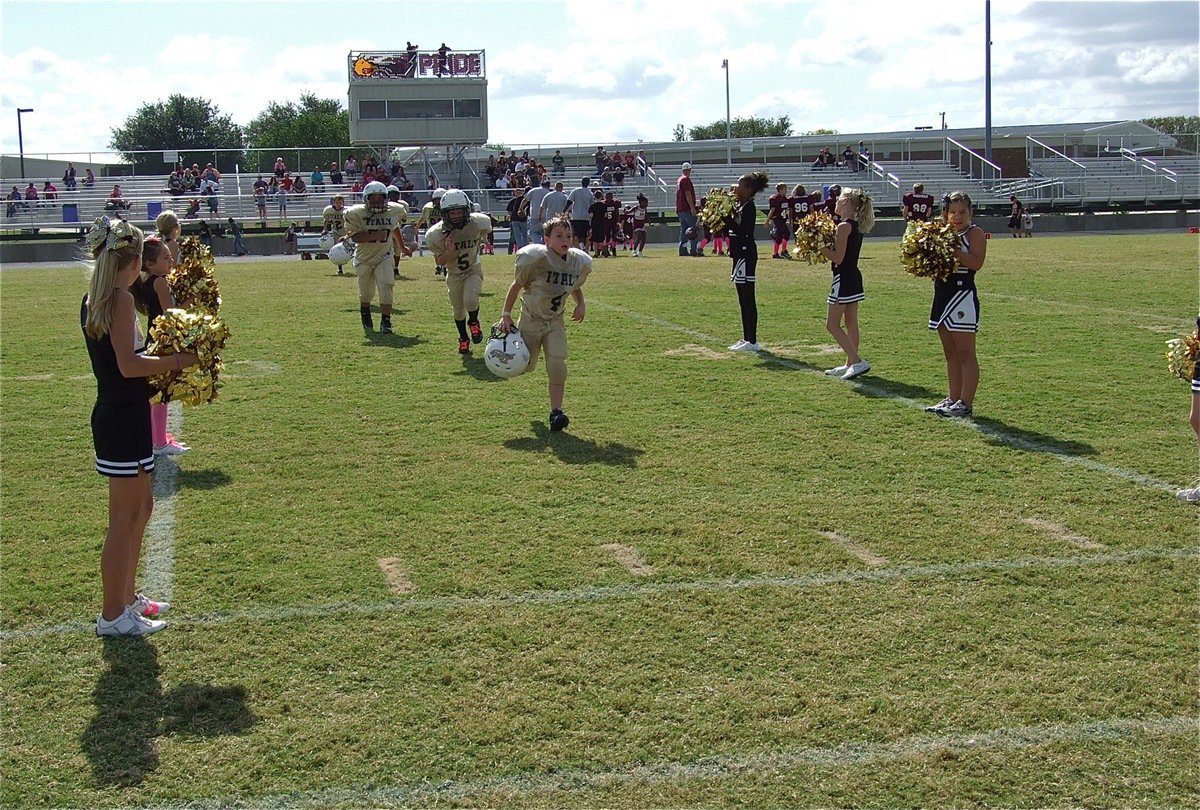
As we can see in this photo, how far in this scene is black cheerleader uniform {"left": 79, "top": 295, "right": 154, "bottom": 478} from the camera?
493 cm

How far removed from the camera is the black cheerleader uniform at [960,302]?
347 inches

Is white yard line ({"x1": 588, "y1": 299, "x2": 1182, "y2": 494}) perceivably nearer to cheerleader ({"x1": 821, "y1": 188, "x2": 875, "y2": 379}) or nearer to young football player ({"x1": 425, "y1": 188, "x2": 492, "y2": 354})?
cheerleader ({"x1": 821, "y1": 188, "x2": 875, "y2": 379})

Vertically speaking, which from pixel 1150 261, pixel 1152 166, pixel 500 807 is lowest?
pixel 500 807

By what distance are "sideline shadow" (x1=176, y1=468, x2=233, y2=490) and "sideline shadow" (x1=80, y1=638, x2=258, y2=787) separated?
2839 millimetres

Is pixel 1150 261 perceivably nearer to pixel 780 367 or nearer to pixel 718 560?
pixel 780 367

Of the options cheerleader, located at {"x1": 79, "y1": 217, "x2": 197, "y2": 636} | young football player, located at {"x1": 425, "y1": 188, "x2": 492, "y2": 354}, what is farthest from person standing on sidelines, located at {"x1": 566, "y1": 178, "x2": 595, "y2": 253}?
cheerleader, located at {"x1": 79, "y1": 217, "x2": 197, "y2": 636}

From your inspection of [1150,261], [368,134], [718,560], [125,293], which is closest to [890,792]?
[718,560]

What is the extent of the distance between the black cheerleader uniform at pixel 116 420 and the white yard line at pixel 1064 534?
14.2 feet

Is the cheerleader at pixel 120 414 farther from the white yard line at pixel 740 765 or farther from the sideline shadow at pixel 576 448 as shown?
the sideline shadow at pixel 576 448

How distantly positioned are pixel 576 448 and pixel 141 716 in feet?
14.4

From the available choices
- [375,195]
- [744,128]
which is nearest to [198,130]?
[744,128]

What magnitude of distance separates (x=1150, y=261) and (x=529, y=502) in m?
20.0

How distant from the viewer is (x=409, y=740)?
402cm

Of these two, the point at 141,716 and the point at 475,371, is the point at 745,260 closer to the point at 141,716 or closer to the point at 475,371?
the point at 475,371
